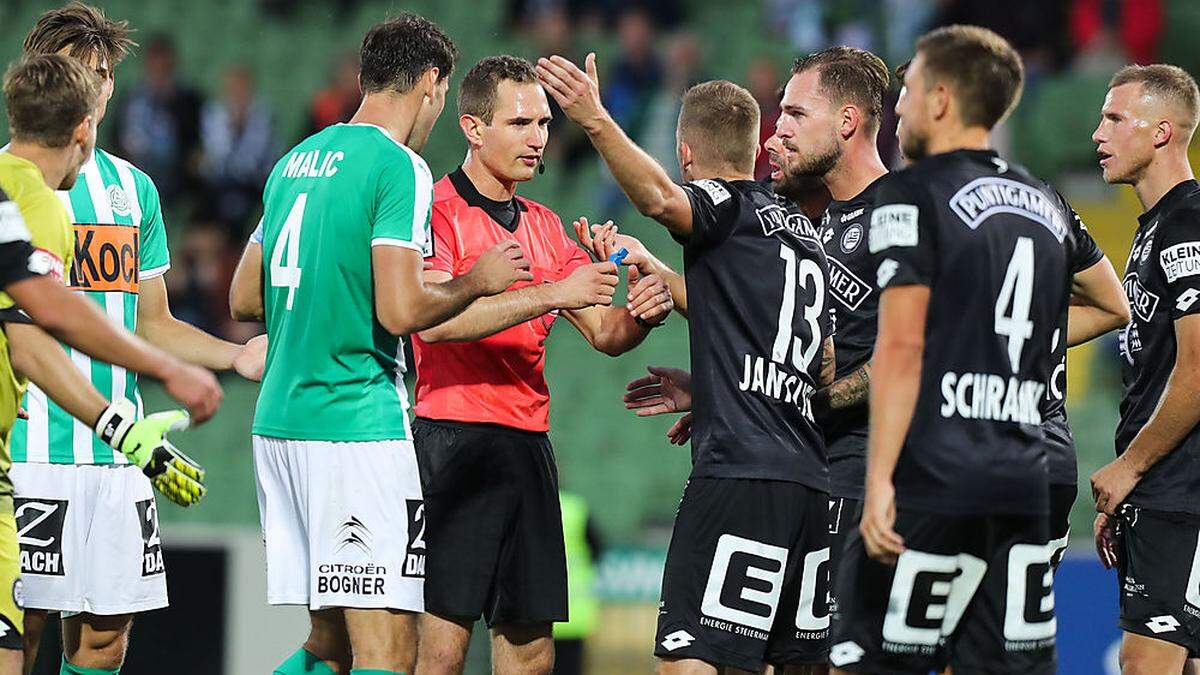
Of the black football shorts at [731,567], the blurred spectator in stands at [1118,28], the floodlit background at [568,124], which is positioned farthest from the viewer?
the blurred spectator in stands at [1118,28]

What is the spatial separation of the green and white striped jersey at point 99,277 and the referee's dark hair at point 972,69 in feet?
9.86

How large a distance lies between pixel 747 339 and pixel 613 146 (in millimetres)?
816

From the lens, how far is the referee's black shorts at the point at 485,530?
5711mm

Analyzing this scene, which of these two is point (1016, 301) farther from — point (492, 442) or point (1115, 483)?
point (492, 442)

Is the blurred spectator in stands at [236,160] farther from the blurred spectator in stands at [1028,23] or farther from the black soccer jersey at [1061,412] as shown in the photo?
Answer: the black soccer jersey at [1061,412]

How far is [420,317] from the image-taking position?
502cm

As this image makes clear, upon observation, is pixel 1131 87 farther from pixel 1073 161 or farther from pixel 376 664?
pixel 1073 161

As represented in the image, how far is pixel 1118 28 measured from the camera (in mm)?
14273

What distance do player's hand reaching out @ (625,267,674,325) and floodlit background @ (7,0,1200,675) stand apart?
20.0ft

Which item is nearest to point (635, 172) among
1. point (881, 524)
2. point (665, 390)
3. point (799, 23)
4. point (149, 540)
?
point (665, 390)

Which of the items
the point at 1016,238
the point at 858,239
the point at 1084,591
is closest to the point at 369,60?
the point at 858,239

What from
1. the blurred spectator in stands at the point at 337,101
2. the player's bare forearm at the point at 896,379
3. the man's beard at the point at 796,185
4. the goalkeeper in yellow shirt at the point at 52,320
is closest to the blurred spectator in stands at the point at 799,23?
the blurred spectator in stands at the point at 337,101

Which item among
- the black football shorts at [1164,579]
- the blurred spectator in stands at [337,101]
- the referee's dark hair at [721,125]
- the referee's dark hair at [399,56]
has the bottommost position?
the black football shorts at [1164,579]

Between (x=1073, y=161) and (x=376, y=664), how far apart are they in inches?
424
